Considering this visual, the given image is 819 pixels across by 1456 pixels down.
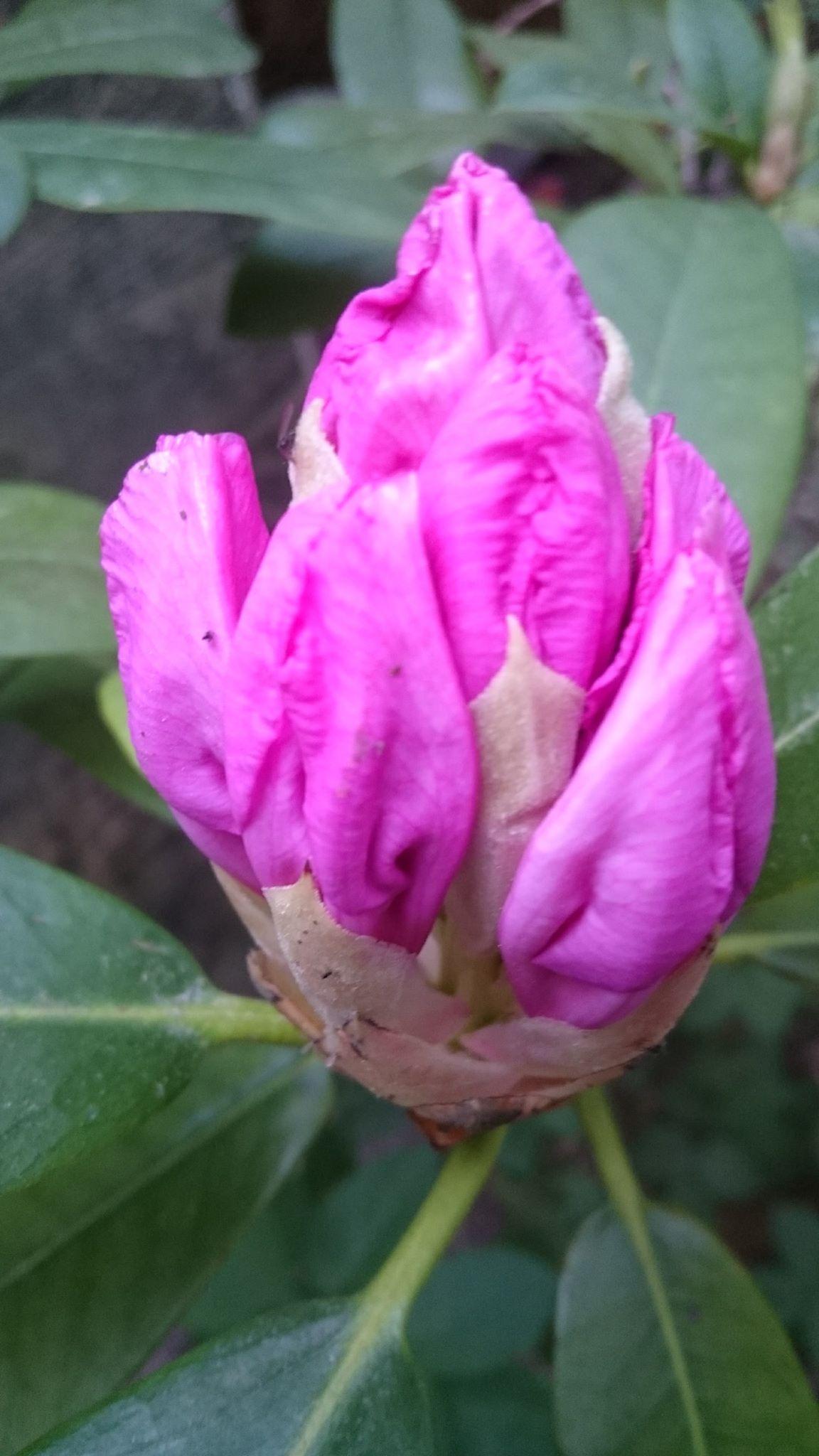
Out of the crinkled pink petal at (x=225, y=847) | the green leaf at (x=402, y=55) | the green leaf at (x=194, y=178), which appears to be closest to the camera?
the crinkled pink petal at (x=225, y=847)

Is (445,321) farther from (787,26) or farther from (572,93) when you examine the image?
(787,26)

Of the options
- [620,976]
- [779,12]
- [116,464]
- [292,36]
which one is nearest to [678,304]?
[779,12]

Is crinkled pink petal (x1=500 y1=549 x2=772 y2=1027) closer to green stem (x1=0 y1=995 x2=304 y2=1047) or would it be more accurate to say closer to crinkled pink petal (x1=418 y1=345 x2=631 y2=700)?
crinkled pink petal (x1=418 y1=345 x2=631 y2=700)

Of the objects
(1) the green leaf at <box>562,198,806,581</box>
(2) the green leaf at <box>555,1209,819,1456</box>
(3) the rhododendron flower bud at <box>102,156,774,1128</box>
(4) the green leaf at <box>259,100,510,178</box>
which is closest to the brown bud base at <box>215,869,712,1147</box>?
(3) the rhododendron flower bud at <box>102,156,774,1128</box>

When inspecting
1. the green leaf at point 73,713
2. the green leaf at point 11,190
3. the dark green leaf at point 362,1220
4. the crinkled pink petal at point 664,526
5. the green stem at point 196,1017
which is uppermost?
the green leaf at point 11,190

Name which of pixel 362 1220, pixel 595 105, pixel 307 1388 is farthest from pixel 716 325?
pixel 362 1220

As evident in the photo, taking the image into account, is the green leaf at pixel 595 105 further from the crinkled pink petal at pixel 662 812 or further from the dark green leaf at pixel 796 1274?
the dark green leaf at pixel 796 1274

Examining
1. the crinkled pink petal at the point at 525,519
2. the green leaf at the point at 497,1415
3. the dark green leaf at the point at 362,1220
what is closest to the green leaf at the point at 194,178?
the crinkled pink petal at the point at 525,519

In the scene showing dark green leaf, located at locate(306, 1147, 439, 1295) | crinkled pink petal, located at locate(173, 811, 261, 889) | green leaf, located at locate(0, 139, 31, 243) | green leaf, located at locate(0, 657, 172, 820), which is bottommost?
dark green leaf, located at locate(306, 1147, 439, 1295)
